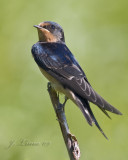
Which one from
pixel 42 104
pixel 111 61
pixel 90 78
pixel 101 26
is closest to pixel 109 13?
pixel 101 26

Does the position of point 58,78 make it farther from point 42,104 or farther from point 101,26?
point 101,26

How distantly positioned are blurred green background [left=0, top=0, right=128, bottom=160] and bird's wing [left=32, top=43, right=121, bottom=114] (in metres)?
0.56

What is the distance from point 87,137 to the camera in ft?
17.1

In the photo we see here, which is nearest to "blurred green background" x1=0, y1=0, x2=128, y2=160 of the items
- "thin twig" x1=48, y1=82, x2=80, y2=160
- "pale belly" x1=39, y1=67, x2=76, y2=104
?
"pale belly" x1=39, y1=67, x2=76, y2=104

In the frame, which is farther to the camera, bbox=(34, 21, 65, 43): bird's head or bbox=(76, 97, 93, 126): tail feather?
bbox=(34, 21, 65, 43): bird's head

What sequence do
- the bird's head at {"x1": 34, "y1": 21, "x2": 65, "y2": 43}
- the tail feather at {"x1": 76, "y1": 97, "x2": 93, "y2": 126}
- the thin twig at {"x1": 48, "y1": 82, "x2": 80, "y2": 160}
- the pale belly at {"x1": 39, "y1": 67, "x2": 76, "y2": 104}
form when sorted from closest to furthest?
1. the thin twig at {"x1": 48, "y1": 82, "x2": 80, "y2": 160}
2. the tail feather at {"x1": 76, "y1": 97, "x2": 93, "y2": 126}
3. the pale belly at {"x1": 39, "y1": 67, "x2": 76, "y2": 104}
4. the bird's head at {"x1": 34, "y1": 21, "x2": 65, "y2": 43}

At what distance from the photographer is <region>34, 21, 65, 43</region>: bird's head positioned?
5.38 m

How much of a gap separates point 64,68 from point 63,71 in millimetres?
46

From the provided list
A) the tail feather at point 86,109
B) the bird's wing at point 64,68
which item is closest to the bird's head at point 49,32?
the bird's wing at point 64,68

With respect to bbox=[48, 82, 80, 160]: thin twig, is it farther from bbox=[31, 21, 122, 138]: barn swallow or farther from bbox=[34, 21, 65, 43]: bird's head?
bbox=[34, 21, 65, 43]: bird's head

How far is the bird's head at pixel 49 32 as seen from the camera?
5.38 m

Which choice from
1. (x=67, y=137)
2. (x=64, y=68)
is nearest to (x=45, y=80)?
(x=64, y=68)

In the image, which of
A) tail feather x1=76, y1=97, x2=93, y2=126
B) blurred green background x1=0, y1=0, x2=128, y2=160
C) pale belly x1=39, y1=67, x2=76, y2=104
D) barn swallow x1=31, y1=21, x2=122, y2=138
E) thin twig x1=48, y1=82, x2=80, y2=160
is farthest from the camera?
blurred green background x1=0, y1=0, x2=128, y2=160

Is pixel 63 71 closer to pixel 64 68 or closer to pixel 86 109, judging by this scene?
pixel 64 68
